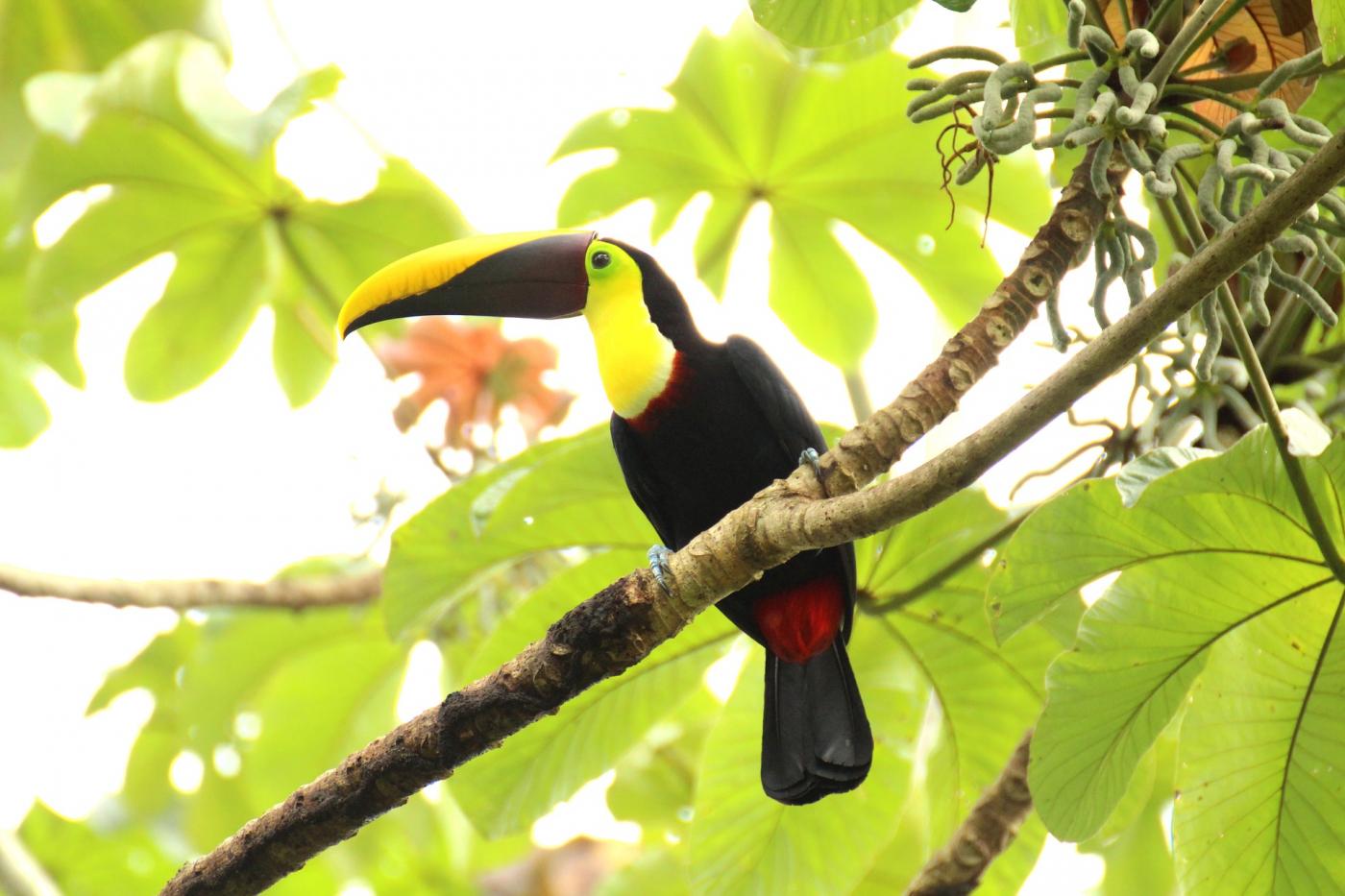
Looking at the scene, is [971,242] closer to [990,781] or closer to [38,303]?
[990,781]

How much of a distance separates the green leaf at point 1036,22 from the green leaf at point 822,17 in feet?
0.72

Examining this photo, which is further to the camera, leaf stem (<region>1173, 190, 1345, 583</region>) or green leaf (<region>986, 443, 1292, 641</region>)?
green leaf (<region>986, 443, 1292, 641</region>)

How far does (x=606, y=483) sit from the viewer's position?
2.64 meters

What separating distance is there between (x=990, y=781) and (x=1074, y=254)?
1120 millimetres

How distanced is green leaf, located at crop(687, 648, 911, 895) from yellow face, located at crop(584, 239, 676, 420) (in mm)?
667

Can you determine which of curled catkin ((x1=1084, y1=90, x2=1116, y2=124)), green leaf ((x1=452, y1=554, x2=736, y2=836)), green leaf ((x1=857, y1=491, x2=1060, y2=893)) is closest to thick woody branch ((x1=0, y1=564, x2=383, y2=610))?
green leaf ((x1=452, y1=554, x2=736, y2=836))

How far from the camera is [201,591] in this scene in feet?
11.4

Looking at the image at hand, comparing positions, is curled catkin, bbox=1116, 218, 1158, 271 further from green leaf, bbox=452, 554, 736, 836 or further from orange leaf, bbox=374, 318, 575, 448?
orange leaf, bbox=374, 318, 575, 448

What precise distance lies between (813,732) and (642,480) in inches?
23.6

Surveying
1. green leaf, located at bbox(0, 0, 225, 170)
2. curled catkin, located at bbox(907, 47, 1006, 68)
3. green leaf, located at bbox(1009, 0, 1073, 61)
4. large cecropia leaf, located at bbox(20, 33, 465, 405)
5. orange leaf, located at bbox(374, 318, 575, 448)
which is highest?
green leaf, located at bbox(0, 0, 225, 170)

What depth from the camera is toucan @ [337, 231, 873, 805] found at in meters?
2.70

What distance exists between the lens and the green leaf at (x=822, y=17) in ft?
7.39

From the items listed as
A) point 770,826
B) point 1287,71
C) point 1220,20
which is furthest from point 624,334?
point 1287,71

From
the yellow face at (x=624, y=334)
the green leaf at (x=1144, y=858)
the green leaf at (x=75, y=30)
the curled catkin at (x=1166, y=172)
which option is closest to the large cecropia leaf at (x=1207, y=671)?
the curled catkin at (x=1166, y=172)
